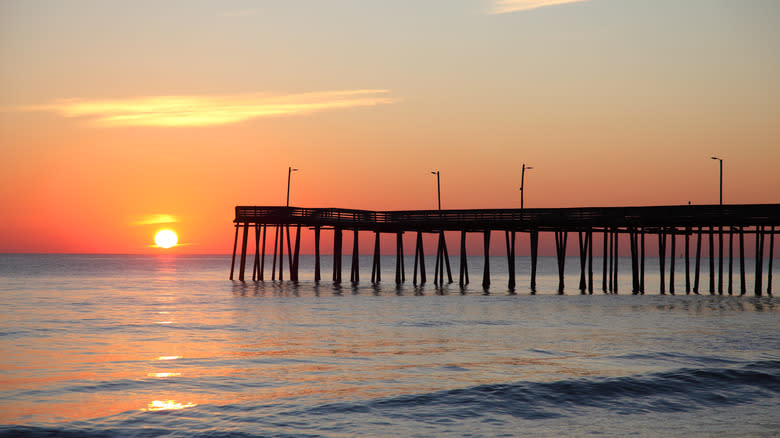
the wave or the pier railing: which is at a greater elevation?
the pier railing

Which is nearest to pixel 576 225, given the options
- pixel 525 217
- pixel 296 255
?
pixel 525 217

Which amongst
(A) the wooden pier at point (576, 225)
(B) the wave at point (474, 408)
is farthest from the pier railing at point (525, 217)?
(B) the wave at point (474, 408)

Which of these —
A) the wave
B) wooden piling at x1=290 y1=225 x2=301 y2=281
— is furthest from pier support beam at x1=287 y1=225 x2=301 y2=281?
the wave

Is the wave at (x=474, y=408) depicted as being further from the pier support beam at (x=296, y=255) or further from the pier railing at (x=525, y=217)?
the pier support beam at (x=296, y=255)

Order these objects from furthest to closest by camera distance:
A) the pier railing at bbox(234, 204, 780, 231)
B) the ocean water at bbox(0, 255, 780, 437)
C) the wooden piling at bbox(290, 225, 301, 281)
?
the wooden piling at bbox(290, 225, 301, 281), the pier railing at bbox(234, 204, 780, 231), the ocean water at bbox(0, 255, 780, 437)

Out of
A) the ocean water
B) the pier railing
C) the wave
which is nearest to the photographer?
the wave

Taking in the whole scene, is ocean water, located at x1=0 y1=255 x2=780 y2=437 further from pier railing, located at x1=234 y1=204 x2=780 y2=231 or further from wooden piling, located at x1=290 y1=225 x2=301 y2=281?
wooden piling, located at x1=290 y1=225 x2=301 y2=281

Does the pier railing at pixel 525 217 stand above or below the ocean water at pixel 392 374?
above

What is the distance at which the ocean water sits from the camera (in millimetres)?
14359

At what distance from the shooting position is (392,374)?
19.0 m

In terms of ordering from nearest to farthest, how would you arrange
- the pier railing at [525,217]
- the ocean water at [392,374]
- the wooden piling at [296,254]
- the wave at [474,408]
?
the wave at [474,408]
the ocean water at [392,374]
the pier railing at [525,217]
the wooden piling at [296,254]

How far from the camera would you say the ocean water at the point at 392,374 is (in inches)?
565

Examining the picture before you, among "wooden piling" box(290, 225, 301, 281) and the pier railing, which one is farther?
"wooden piling" box(290, 225, 301, 281)

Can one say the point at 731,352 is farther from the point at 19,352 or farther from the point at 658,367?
the point at 19,352
